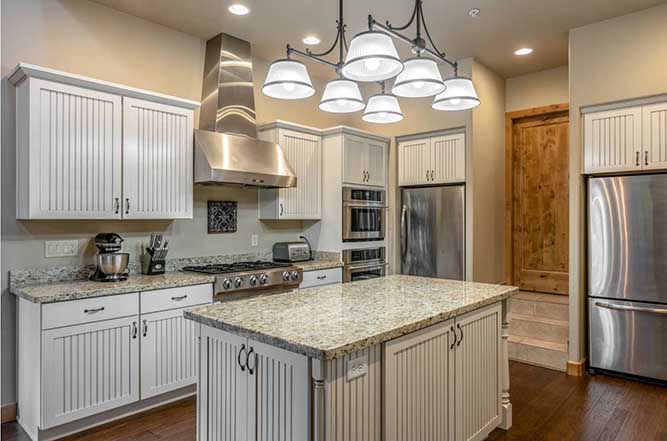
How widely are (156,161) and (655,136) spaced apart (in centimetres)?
397

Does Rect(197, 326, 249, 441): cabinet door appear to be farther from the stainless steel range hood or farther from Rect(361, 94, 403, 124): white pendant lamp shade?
the stainless steel range hood

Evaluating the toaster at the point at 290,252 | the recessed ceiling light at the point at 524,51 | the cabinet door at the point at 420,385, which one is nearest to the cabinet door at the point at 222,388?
the cabinet door at the point at 420,385

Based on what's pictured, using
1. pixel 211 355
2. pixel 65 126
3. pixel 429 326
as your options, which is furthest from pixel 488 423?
pixel 65 126

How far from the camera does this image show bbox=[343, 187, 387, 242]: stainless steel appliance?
467 centimetres

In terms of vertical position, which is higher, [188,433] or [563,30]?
[563,30]

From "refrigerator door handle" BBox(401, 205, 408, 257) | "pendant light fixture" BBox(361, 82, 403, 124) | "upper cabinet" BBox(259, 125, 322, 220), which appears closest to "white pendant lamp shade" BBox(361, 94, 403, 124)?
"pendant light fixture" BBox(361, 82, 403, 124)

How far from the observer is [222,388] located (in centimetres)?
198

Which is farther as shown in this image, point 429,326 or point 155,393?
point 155,393

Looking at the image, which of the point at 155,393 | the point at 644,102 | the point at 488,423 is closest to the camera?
the point at 488,423

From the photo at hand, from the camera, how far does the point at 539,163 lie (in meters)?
5.04

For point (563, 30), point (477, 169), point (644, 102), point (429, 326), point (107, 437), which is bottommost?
point (107, 437)

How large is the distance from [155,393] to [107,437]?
41 centimetres

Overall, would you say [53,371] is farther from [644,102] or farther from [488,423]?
[644,102]

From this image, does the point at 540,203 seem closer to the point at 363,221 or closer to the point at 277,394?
the point at 363,221
